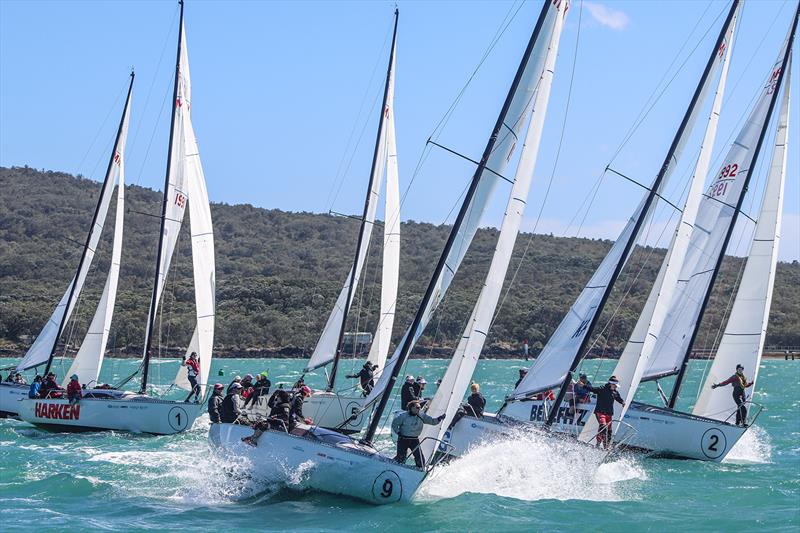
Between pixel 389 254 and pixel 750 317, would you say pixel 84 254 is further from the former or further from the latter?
pixel 750 317

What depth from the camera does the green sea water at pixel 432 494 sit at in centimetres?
1572

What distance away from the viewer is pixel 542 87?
18.5m

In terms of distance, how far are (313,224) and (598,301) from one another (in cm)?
10584

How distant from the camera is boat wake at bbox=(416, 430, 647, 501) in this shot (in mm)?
18219

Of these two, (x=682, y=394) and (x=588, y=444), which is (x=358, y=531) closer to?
(x=588, y=444)

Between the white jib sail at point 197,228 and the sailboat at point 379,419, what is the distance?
26.3 feet

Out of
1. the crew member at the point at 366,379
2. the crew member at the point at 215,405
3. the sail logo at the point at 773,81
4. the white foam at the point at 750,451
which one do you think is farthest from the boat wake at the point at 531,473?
the sail logo at the point at 773,81

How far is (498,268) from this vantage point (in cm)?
1752

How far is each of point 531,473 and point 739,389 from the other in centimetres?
619

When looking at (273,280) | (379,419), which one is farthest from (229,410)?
(273,280)

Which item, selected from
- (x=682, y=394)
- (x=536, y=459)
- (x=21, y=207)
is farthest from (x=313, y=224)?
(x=536, y=459)

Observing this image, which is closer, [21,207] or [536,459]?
[536,459]

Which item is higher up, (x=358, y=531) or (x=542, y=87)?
(x=542, y=87)

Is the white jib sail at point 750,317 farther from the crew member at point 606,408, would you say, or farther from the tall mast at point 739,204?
the crew member at point 606,408
